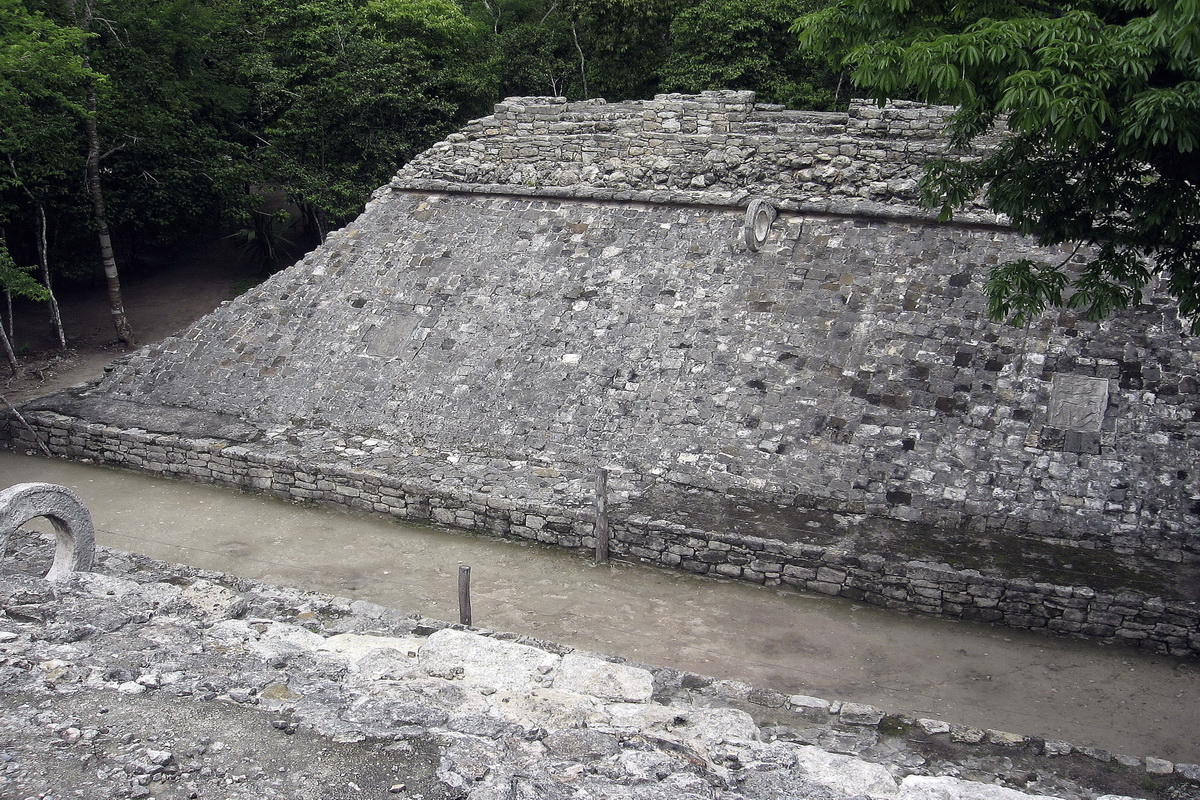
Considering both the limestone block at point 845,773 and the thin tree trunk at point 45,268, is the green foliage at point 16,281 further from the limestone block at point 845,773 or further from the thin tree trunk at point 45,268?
the limestone block at point 845,773

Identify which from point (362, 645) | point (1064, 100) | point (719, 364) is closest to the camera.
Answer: point (362, 645)

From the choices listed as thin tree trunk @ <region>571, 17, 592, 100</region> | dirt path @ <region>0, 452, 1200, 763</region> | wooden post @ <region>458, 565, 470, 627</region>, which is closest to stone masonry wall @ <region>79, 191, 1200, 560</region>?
dirt path @ <region>0, 452, 1200, 763</region>

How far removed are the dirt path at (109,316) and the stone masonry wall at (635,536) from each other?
4.33 m

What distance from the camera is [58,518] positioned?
204 inches

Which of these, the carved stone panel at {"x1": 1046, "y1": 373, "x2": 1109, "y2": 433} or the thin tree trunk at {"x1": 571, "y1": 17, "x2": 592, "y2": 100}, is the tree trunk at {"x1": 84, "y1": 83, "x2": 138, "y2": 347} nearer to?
the thin tree trunk at {"x1": 571, "y1": 17, "x2": 592, "y2": 100}

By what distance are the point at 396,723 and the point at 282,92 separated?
1774 centimetres

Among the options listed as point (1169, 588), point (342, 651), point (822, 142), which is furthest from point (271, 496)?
point (1169, 588)

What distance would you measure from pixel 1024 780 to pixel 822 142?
8638mm

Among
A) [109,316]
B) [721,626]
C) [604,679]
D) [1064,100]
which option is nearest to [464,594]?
[721,626]

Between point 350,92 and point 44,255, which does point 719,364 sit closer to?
point 350,92

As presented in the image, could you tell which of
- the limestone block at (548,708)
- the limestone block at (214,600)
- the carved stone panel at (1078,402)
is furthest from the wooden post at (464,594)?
the carved stone panel at (1078,402)

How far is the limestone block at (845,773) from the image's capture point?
3783 millimetres

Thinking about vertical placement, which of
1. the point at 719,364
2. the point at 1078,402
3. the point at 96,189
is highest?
the point at 96,189

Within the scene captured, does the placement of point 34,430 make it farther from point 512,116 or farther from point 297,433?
point 512,116
